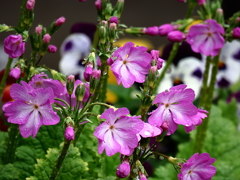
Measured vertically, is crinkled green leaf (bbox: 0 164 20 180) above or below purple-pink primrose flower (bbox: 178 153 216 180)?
below

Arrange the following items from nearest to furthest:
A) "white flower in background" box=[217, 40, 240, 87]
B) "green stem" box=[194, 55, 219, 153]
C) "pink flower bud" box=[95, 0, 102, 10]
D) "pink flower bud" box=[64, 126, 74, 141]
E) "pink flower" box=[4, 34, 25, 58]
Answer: "pink flower bud" box=[64, 126, 74, 141], "pink flower" box=[4, 34, 25, 58], "pink flower bud" box=[95, 0, 102, 10], "green stem" box=[194, 55, 219, 153], "white flower in background" box=[217, 40, 240, 87]

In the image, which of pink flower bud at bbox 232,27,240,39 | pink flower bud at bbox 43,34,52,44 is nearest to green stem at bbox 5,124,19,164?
pink flower bud at bbox 43,34,52,44

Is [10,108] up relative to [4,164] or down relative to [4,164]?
up

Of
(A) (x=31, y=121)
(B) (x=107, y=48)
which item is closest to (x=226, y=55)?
(B) (x=107, y=48)

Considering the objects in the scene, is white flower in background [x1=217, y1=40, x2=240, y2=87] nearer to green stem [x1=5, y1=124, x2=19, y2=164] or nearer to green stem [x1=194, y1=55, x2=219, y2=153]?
green stem [x1=194, y1=55, x2=219, y2=153]

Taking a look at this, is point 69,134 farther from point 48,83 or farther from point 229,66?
point 229,66

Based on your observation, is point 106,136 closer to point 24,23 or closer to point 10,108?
point 10,108

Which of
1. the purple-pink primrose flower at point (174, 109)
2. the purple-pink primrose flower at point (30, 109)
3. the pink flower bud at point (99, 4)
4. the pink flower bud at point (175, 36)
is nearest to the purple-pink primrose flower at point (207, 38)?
the pink flower bud at point (175, 36)
